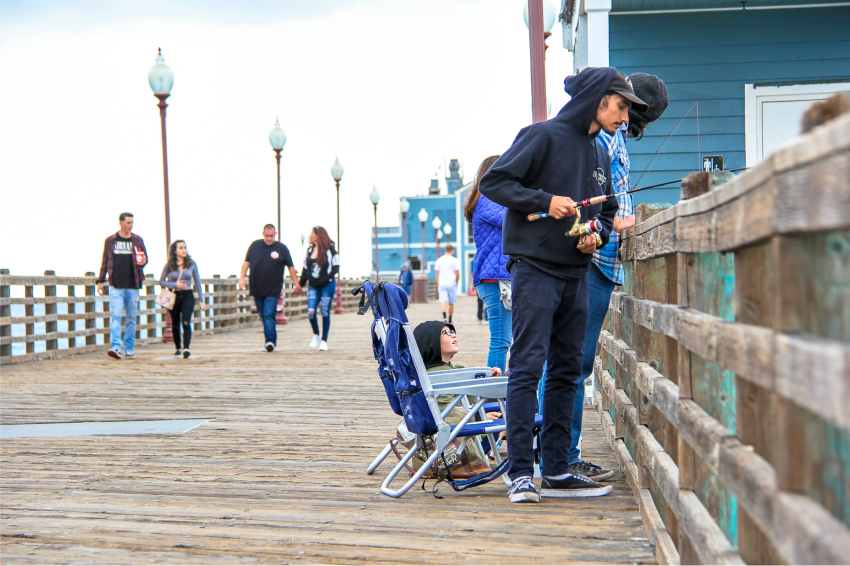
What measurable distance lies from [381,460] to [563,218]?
1757 mm

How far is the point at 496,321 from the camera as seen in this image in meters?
5.41

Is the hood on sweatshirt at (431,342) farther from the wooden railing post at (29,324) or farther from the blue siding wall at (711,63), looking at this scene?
the wooden railing post at (29,324)

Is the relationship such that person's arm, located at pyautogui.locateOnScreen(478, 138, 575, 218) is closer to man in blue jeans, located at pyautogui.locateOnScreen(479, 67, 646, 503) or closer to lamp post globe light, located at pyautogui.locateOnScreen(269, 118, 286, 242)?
man in blue jeans, located at pyautogui.locateOnScreen(479, 67, 646, 503)

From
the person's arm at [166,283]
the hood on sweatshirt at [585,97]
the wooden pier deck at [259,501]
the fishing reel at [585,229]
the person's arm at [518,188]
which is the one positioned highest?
the hood on sweatshirt at [585,97]

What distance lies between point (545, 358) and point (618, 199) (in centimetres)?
97

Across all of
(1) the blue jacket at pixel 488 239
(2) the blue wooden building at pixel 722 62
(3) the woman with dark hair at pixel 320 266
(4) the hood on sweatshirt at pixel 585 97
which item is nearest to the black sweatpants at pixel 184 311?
(3) the woman with dark hair at pixel 320 266

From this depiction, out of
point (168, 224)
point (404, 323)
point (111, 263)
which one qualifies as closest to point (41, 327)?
point (111, 263)

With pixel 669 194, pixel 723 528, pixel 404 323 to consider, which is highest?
pixel 669 194

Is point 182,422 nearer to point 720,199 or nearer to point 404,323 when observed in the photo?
point 404,323

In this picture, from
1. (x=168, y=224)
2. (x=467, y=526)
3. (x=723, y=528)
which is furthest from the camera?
(x=168, y=224)

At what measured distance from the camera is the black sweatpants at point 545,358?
3549mm

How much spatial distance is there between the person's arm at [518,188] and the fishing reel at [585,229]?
77mm

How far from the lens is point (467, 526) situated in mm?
3426

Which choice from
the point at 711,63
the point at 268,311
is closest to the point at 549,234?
the point at 711,63
